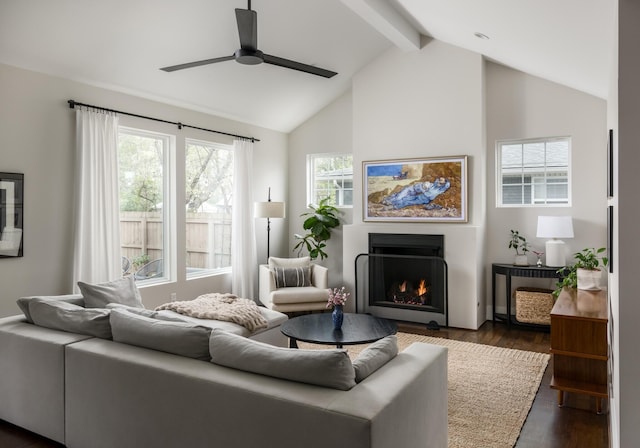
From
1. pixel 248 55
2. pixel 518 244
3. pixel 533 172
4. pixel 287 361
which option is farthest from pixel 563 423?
pixel 533 172

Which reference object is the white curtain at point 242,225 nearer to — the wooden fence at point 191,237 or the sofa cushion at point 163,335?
the wooden fence at point 191,237

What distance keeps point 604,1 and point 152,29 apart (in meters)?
3.53

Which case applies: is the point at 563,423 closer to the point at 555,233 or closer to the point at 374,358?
the point at 374,358

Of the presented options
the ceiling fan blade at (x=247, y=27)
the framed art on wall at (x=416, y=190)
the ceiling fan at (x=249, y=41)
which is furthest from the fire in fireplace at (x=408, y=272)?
the ceiling fan blade at (x=247, y=27)

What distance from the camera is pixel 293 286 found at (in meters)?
6.04

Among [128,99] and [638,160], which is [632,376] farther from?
[128,99]

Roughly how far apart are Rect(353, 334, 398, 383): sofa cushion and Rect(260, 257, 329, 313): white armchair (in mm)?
3299

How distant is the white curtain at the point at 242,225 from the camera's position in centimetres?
626

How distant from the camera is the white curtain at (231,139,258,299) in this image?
626cm

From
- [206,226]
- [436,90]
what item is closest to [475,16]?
[436,90]

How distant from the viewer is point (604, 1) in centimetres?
231

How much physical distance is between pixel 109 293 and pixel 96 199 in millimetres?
1324

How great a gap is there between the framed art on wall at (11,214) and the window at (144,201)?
1.09 meters

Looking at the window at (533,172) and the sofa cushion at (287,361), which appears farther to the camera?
the window at (533,172)
